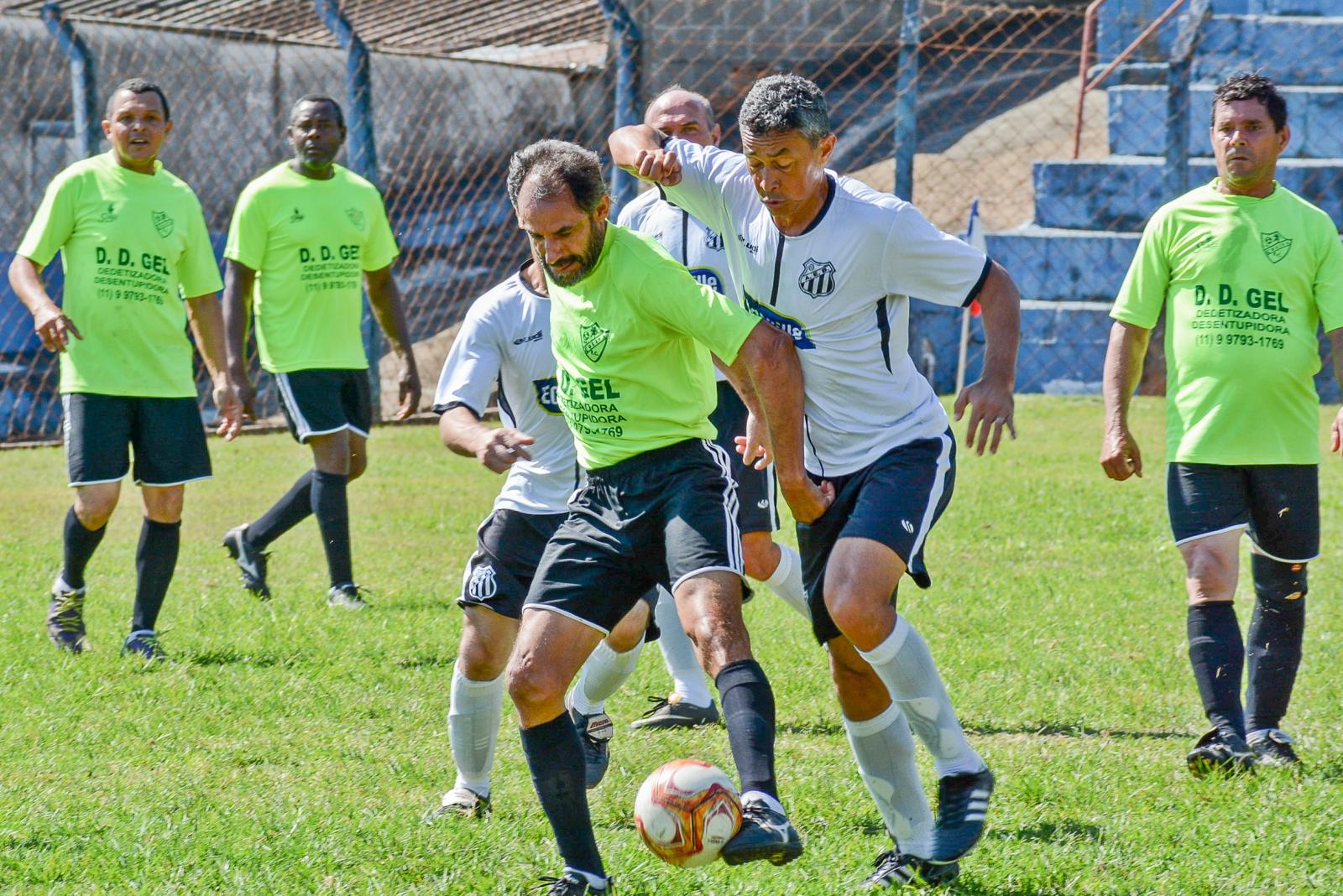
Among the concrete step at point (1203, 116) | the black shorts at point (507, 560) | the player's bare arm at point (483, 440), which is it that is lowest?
the black shorts at point (507, 560)

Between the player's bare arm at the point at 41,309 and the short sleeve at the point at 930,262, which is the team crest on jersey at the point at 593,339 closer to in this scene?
the short sleeve at the point at 930,262

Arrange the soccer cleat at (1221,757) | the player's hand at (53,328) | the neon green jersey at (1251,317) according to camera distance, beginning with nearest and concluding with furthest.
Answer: the soccer cleat at (1221,757) → the neon green jersey at (1251,317) → the player's hand at (53,328)

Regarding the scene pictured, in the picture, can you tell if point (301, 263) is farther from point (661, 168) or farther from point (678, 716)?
point (661, 168)

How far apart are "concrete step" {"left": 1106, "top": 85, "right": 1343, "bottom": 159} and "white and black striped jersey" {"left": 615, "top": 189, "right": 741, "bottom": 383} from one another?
1059 centimetres

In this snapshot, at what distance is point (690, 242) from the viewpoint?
20.0ft

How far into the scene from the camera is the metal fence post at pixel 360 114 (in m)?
12.6

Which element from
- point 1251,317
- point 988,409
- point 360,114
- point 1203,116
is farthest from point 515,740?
point 1203,116

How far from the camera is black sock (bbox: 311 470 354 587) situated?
7848 millimetres

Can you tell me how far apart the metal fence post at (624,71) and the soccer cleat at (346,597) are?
5273 mm

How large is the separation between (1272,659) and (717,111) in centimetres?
1385

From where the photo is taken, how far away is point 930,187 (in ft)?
60.6

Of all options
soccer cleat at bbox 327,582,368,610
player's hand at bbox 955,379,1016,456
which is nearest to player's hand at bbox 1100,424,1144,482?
player's hand at bbox 955,379,1016,456

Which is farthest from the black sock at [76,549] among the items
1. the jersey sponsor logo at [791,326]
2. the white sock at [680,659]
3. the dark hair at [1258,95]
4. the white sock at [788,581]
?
the dark hair at [1258,95]

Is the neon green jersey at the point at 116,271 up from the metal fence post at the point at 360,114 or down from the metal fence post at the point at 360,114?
down
